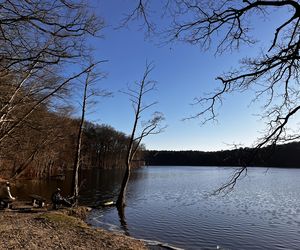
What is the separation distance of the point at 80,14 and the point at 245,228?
19.0 metres

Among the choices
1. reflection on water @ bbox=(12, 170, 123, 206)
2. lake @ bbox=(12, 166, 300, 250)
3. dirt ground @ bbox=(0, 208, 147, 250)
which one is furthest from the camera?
reflection on water @ bbox=(12, 170, 123, 206)

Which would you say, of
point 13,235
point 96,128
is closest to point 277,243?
point 13,235

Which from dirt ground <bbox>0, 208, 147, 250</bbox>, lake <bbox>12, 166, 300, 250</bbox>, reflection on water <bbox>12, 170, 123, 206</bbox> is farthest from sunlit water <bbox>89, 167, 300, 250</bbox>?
dirt ground <bbox>0, 208, 147, 250</bbox>

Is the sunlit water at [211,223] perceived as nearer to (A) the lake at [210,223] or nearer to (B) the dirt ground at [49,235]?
(A) the lake at [210,223]

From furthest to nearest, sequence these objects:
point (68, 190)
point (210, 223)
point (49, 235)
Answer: point (68, 190) → point (210, 223) → point (49, 235)

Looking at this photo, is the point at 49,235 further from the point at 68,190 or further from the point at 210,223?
the point at 68,190

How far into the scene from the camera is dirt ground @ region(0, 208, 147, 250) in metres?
11.8

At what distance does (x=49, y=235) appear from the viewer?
43.9 ft

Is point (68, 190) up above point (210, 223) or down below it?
above

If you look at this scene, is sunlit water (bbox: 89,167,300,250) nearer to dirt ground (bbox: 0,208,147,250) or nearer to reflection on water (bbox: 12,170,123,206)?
reflection on water (bbox: 12,170,123,206)

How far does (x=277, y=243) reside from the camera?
18688 millimetres

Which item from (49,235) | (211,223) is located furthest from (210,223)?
(49,235)

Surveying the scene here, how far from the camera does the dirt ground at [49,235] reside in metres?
11.8

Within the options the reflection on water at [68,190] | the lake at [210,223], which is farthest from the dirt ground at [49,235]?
the reflection on water at [68,190]
